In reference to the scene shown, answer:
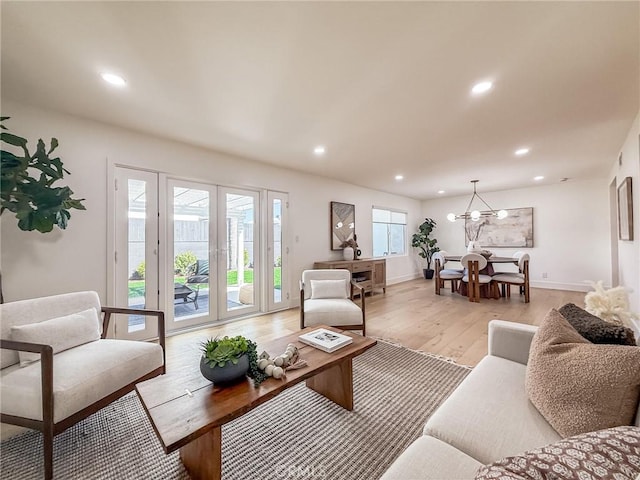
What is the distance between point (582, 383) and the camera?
37.3 inches

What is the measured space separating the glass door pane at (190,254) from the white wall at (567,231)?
611 centimetres

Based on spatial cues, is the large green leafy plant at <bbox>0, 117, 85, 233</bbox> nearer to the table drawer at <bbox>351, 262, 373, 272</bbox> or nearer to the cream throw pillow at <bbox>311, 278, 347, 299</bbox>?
the cream throw pillow at <bbox>311, 278, 347, 299</bbox>

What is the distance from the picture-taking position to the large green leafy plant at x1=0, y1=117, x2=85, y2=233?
196cm

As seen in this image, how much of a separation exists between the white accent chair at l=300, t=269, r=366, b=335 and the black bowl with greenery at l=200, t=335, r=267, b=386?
140cm

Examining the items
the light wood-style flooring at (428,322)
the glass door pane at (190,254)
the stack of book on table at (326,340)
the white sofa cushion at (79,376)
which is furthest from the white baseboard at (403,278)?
the white sofa cushion at (79,376)

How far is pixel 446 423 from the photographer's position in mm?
1049

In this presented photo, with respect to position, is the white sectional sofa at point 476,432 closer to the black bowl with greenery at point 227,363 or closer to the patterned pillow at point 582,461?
the patterned pillow at point 582,461

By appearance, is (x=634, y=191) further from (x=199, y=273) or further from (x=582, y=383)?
(x=199, y=273)

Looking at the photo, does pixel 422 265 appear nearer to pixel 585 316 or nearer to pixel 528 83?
pixel 528 83

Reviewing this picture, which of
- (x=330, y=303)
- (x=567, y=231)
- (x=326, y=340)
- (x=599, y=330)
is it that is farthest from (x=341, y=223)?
(x=567, y=231)

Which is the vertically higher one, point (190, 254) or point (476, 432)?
point (190, 254)

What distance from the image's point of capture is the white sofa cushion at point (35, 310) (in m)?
1.59

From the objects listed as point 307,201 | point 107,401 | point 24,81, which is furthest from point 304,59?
point 307,201

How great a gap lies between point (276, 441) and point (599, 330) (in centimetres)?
175
